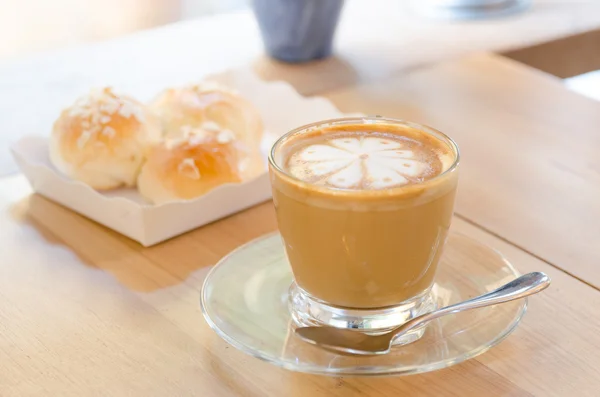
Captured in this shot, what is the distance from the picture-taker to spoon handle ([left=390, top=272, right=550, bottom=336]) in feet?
1.93

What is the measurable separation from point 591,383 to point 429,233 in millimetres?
142

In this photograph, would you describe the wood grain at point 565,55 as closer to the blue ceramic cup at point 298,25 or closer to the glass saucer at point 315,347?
the blue ceramic cup at point 298,25

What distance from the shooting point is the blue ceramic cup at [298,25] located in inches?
49.8

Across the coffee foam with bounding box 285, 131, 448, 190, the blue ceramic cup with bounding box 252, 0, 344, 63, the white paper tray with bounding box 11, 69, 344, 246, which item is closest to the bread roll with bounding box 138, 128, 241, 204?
the white paper tray with bounding box 11, 69, 344, 246

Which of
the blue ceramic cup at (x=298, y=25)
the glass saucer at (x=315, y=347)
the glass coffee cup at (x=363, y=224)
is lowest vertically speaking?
the blue ceramic cup at (x=298, y=25)

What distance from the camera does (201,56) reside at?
4.33 ft

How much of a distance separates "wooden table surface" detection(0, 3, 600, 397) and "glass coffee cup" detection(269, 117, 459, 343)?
0.06 m

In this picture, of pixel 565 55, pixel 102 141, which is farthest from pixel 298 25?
pixel 102 141

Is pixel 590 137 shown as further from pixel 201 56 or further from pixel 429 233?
pixel 201 56

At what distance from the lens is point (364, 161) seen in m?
0.63

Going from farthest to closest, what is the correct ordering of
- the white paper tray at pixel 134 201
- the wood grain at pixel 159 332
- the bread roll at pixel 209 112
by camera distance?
the bread roll at pixel 209 112 < the white paper tray at pixel 134 201 < the wood grain at pixel 159 332

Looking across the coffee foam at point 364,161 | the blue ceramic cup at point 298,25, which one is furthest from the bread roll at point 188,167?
the blue ceramic cup at point 298,25

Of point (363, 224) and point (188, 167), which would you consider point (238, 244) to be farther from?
point (363, 224)

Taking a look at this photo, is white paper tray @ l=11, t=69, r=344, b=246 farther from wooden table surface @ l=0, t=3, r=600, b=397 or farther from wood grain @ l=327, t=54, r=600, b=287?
wood grain @ l=327, t=54, r=600, b=287
